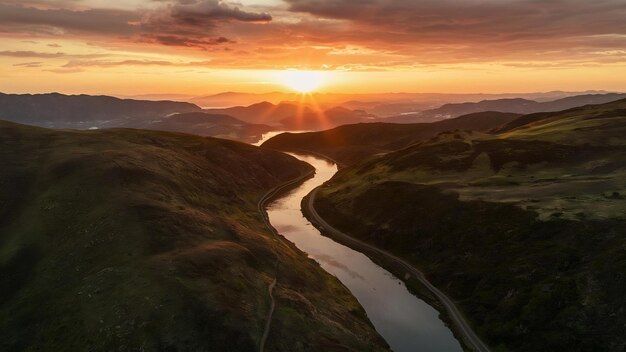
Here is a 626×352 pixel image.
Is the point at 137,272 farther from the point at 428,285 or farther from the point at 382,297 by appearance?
the point at 428,285

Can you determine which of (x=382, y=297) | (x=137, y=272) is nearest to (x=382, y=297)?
(x=382, y=297)

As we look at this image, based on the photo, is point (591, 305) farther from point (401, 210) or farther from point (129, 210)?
point (129, 210)

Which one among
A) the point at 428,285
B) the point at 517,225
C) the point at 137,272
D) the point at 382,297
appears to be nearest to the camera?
the point at 137,272

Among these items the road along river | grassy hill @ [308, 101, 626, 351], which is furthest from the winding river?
grassy hill @ [308, 101, 626, 351]

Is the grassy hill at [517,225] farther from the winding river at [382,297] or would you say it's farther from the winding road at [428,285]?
the winding river at [382,297]

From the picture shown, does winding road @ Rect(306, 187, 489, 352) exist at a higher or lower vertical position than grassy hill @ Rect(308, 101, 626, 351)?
lower

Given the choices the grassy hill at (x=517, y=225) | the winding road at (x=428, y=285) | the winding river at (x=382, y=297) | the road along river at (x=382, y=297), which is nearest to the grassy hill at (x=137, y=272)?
the winding river at (x=382, y=297)

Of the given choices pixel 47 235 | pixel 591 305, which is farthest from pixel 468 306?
pixel 47 235

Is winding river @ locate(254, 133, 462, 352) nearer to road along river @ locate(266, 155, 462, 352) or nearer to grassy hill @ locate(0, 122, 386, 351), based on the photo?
road along river @ locate(266, 155, 462, 352)
